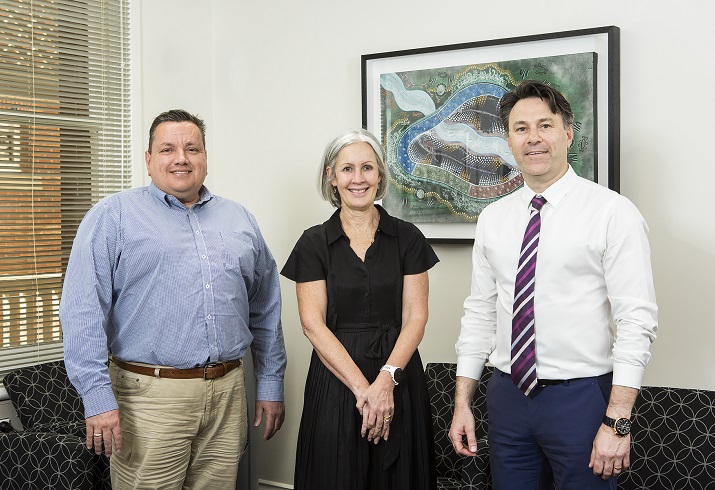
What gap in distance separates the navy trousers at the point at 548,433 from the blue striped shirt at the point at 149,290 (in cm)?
94

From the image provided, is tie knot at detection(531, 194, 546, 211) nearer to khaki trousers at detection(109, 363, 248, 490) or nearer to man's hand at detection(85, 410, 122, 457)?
khaki trousers at detection(109, 363, 248, 490)

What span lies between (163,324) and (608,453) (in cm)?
135

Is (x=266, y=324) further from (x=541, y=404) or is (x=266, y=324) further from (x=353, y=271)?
(x=541, y=404)

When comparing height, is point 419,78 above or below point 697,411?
above

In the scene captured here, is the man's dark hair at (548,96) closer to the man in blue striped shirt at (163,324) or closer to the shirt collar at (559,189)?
the shirt collar at (559,189)

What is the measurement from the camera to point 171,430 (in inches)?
92.5

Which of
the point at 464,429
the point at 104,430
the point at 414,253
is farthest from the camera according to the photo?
the point at 414,253

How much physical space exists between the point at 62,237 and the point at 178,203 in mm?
1071

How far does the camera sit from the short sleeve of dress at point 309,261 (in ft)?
7.96

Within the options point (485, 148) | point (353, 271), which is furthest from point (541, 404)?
point (485, 148)

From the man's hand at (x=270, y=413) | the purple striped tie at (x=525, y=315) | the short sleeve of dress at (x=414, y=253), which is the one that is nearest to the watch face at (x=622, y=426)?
the purple striped tie at (x=525, y=315)

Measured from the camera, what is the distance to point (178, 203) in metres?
2.50

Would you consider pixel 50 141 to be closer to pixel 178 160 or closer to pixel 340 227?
pixel 178 160

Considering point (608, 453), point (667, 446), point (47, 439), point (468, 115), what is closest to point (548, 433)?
point (608, 453)
